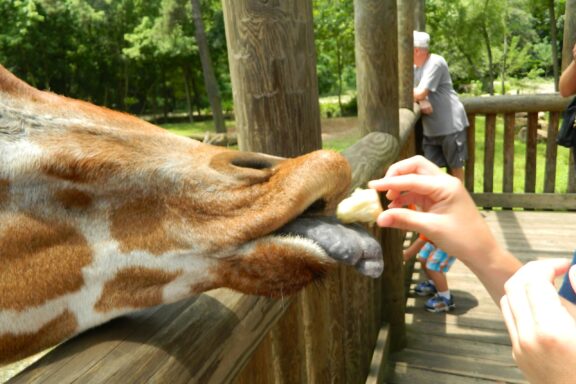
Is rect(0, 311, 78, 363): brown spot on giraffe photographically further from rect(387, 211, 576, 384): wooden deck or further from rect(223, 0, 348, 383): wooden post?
rect(387, 211, 576, 384): wooden deck

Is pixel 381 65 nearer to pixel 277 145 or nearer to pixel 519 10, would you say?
pixel 277 145

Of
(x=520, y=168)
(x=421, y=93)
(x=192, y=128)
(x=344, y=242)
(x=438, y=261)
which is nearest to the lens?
(x=344, y=242)

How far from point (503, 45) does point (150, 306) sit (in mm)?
23004

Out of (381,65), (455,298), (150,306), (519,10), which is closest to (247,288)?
(150,306)

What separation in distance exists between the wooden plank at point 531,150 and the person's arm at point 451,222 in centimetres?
492

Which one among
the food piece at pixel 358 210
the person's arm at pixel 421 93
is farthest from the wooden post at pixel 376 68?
the person's arm at pixel 421 93

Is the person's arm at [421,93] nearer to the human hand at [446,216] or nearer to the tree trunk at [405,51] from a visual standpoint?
the tree trunk at [405,51]

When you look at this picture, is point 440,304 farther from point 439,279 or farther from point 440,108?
point 440,108

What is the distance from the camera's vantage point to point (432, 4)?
17844 mm

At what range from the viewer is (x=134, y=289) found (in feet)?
3.92

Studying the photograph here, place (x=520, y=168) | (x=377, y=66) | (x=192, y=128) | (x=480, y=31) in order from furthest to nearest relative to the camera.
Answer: (x=192, y=128) → (x=480, y=31) → (x=520, y=168) → (x=377, y=66)

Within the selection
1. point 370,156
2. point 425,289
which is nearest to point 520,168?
point 425,289

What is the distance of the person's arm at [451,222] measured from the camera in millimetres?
1289

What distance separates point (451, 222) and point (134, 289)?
32.4 inches
